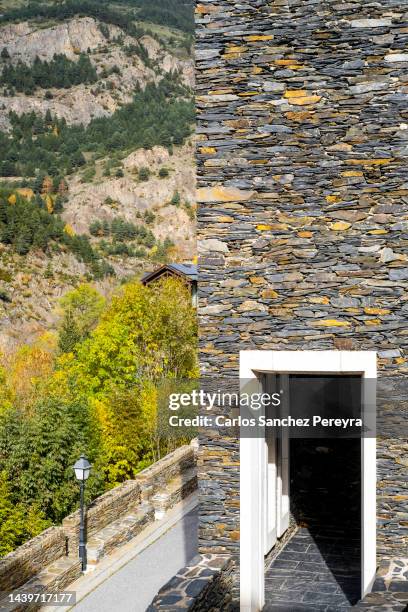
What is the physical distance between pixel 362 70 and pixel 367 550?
402cm

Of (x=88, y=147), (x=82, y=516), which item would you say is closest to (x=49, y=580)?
(x=82, y=516)

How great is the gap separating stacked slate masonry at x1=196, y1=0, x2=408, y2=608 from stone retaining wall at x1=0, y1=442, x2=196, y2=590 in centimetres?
559

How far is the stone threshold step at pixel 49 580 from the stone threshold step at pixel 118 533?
42cm

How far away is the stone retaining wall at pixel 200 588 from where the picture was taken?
6.07 metres

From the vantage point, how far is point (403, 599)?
18.6 feet

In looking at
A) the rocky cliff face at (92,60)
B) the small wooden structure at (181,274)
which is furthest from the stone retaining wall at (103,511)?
the rocky cliff face at (92,60)

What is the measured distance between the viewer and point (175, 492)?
52.6 feet

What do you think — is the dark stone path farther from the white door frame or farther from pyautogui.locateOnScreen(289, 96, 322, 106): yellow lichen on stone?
pyautogui.locateOnScreen(289, 96, 322, 106): yellow lichen on stone

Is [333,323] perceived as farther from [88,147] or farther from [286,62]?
[88,147]

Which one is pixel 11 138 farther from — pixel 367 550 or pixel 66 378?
pixel 367 550

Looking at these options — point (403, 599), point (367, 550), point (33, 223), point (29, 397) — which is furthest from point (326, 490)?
point (33, 223)

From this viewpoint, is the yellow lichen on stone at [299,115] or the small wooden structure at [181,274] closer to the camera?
the yellow lichen on stone at [299,115]

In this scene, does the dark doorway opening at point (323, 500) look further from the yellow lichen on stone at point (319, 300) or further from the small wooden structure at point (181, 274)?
the small wooden structure at point (181, 274)

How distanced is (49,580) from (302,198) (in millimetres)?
7588
